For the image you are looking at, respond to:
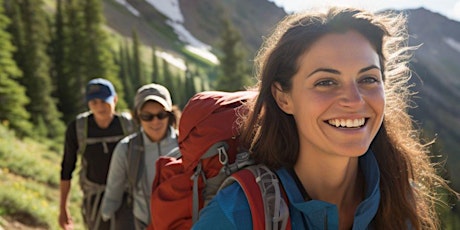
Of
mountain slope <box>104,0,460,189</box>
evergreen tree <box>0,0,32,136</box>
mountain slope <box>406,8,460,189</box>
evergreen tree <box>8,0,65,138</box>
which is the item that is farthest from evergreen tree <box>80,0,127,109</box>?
mountain slope <box>406,8,460,189</box>

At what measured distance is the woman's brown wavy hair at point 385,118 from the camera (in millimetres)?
2016

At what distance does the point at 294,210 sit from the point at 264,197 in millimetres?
174

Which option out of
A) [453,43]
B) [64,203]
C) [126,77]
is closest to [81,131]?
[64,203]

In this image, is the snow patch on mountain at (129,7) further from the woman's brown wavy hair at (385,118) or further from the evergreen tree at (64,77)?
the woman's brown wavy hair at (385,118)

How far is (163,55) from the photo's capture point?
10250 cm

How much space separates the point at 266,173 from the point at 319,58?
488mm

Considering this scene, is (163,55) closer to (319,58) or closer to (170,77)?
(170,77)

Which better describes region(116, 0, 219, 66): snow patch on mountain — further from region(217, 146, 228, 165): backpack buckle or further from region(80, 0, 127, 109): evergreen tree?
region(217, 146, 228, 165): backpack buckle

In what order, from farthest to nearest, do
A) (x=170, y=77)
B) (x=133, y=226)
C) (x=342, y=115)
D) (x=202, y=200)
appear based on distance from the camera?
1. (x=170, y=77)
2. (x=133, y=226)
3. (x=202, y=200)
4. (x=342, y=115)

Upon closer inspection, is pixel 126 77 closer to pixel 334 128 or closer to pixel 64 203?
pixel 64 203

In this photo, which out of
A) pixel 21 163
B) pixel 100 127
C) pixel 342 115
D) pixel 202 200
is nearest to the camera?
pixel 342 115

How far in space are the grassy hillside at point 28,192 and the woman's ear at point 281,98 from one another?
6.22 meters

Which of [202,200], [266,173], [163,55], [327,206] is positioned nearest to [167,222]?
[202,200]

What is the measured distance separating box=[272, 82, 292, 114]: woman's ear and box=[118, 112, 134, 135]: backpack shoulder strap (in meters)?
3.44
